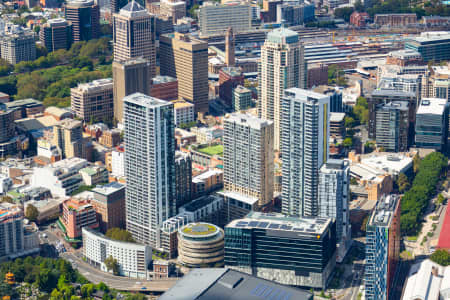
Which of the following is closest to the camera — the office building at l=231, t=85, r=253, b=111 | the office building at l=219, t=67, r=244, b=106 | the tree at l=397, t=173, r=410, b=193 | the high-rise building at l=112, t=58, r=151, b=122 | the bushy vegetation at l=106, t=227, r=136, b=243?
the bushy vegetation at l=106, t=227, r=136, b=243

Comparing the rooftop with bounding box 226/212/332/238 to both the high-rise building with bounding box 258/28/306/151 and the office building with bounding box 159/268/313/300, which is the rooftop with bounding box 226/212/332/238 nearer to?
the office building with bounding box 159/268/313/300

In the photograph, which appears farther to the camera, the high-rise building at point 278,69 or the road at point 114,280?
the high-rise building at point 278,69

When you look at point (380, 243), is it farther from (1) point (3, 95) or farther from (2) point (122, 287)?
(1) point (3, 95)

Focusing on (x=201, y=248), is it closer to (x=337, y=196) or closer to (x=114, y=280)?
(x=114, y=280)

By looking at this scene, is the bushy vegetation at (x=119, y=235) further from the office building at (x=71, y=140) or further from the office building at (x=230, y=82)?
the office building at (x=230, y=82)

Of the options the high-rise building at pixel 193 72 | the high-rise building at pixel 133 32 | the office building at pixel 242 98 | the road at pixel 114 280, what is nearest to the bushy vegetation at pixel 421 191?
the road at pixel 114 280

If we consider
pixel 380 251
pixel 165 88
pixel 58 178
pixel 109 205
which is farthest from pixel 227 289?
pixel 165 88

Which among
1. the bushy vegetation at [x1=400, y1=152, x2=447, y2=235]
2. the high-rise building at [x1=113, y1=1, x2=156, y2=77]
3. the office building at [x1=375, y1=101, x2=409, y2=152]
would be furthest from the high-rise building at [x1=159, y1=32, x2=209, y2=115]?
the bushy vegetation at [x1=400, y1=152, x2=447, y2=235]
